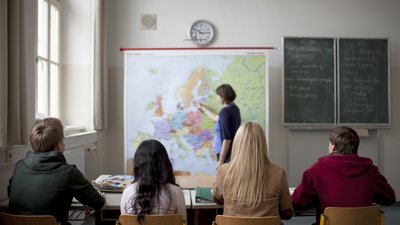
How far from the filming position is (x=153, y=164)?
2.20m

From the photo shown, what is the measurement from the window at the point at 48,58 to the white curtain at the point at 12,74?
57.3 inches

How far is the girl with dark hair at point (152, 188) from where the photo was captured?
85.3 inches

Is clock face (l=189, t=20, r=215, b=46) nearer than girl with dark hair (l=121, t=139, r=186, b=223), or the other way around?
girl with dark hair (l=121, t=139, r=186, b=223)

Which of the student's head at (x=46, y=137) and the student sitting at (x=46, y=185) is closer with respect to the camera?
the student sitting at (x=46, y=185)

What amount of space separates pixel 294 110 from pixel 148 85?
1.97 meters

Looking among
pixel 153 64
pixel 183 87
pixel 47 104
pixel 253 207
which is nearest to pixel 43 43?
pixel 47 104

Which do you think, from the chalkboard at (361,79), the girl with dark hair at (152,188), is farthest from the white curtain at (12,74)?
the chalkboard at (361,79)

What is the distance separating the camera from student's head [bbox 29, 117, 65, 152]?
2369 millimetres

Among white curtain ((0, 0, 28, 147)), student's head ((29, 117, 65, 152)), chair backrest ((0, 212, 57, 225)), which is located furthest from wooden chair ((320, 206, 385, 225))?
white curtain ((0, 0, 28, 147))

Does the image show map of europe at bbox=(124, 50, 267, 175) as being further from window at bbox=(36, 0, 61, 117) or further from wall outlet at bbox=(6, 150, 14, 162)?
wall outlet at bbox=(6, 150, 14, 162)

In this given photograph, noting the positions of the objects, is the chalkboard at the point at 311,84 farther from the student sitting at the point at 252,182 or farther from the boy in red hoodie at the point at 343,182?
the student sitting at the point at 252,182

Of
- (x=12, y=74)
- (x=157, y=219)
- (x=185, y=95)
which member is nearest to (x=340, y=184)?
(x=157, y=219)

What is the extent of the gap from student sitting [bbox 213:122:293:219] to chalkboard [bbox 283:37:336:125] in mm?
3378

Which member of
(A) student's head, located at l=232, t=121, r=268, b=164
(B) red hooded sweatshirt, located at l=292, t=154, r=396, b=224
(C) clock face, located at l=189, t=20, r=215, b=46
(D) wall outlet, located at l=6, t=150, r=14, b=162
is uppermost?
(C) clock face, located at l=189, t=20, r=215, b=46
